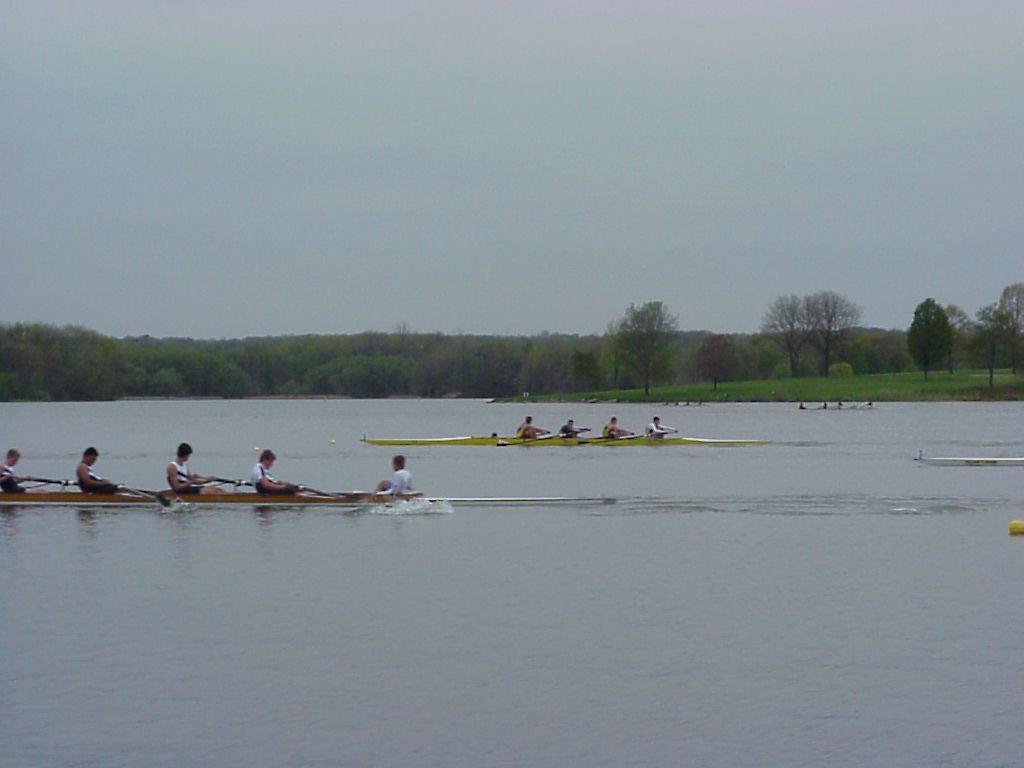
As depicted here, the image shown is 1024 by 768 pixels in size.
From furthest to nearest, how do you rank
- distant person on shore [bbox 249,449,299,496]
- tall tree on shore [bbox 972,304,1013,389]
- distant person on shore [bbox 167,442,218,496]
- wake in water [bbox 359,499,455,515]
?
tall tree on shore [bbox 972,304,1013,389] → distant person on shore [bbox 167,442,218,496] → wake in water [bbox 359,499,455,515] → distant person on shore [bbox 249,449,299,496]

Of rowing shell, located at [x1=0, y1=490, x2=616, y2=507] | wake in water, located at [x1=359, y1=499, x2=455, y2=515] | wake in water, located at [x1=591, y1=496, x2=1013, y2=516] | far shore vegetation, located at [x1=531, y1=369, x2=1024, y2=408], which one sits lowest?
wake in water, located at [x1=591, y1=496, x2=1013, y2=516]

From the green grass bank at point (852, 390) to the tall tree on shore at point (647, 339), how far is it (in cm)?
595

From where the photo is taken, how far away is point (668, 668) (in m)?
12.1

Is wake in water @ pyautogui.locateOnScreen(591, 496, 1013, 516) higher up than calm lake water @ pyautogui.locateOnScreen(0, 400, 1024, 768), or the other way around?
wake in water @ pyautogui.locateOnScreen(591, 496, 1013, 516)

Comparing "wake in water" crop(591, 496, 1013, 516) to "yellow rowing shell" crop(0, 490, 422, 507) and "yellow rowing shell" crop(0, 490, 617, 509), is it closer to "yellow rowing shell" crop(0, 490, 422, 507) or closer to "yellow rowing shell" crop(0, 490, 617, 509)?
"yellow rowing shell" crop(0, 490, 617, 509)

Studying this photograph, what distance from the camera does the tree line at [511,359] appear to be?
113 metres

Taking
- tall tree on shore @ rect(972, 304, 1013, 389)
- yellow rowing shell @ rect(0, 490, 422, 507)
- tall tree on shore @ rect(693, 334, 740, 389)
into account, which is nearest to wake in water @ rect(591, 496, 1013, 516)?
yellow rowing shell @ rect(0, 490, 422, 507)

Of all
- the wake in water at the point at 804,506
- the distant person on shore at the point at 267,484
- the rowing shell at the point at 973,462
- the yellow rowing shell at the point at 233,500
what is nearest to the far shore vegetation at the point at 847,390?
the rowing shell at the point at 973,462

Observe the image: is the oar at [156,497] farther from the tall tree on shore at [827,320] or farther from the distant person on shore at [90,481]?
the tall tree on shore at [827,320]

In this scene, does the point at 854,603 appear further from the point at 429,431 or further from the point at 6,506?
the point at 429,431

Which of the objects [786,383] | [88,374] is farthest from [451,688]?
[88,374]

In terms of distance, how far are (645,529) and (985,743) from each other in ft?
43.0

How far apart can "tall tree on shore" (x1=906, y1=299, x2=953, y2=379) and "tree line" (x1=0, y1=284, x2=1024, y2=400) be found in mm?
115

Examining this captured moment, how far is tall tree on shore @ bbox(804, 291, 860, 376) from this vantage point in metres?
118
